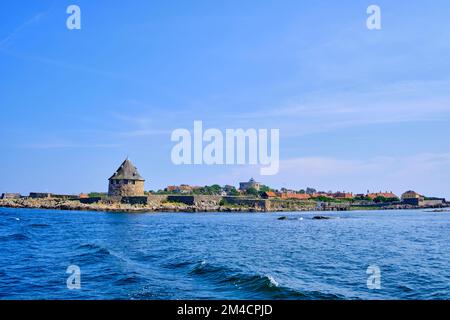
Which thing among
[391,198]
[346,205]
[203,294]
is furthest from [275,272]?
[391,198]

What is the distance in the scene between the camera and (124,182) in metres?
79.0

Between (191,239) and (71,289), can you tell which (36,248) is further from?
(71,289)

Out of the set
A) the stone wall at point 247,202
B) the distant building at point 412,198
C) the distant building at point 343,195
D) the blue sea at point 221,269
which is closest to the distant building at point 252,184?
the distant building at point 343,195

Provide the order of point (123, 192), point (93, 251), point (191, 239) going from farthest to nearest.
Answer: point (123, 192) → point (191, 239) → point (93, 251)

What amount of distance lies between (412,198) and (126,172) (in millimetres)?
90672

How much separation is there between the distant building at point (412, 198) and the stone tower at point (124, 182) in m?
84.5

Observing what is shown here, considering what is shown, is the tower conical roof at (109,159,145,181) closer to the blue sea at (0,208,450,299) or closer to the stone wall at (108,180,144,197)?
the stone wall at (108,180,144,197)

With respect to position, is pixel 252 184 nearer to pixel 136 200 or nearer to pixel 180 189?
pixel 180 189

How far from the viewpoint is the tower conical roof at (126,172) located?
78.9m

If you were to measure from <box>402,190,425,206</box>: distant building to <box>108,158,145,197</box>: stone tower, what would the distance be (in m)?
84.5
